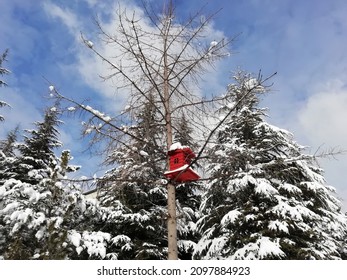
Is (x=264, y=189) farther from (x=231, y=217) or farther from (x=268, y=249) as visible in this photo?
(x=268, y=249)

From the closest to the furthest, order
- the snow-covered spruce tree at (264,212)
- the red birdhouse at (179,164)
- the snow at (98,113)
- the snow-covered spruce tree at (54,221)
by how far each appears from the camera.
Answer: the red birdhouse at (179,164) < the snow at (98,113) < the snow-covered spruce tree at (54,221) < the snow-covered spruce tree at (264,212)

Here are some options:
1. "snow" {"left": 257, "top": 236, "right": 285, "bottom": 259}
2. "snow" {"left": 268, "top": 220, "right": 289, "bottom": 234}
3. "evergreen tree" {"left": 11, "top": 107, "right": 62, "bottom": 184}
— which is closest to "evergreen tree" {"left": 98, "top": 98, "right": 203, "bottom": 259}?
"snow" {"left": 257, "top": 236, "right": 285, "bottom": 259}

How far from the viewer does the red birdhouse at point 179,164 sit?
4.34 m

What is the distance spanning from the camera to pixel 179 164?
443 cm

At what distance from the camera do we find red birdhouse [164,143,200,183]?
14.2ft

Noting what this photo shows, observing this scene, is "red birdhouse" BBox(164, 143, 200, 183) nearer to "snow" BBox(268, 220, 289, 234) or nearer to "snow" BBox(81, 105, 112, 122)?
"snow" BBox(81, 105, 112, 122)

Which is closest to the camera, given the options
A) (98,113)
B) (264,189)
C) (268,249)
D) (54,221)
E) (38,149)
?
(98,113)

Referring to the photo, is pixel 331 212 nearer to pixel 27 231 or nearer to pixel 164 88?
pixel 164 88

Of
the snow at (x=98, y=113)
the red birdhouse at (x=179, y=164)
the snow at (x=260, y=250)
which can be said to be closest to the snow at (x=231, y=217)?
the snow at (x=260, y=250)

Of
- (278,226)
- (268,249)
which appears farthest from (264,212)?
(268,249)

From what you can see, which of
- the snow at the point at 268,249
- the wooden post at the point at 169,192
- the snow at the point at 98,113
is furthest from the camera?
the snow at the point at 268,249

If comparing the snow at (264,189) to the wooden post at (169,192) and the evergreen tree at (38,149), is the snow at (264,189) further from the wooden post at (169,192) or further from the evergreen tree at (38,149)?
the evergreen tree at (38,149)

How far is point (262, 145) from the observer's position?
→ 32.2ft

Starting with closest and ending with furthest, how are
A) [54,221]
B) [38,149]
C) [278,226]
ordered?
[54,221] < [278,226] < [38,149]
